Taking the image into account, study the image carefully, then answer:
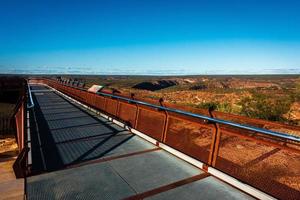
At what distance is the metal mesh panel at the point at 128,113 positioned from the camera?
28.5 feet

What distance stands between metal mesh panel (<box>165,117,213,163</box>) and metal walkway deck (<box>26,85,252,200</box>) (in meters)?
0.67

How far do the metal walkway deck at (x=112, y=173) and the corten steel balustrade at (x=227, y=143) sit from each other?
0.66 meters

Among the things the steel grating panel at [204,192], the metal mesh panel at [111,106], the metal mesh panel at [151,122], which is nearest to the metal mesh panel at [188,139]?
the metal mesh panel at [151,122]

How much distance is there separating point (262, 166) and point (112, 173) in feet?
13.9

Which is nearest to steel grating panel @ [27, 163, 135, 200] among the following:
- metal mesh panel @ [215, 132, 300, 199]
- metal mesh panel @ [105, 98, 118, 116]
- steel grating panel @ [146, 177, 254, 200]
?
steel grating panel @ [146, 177, 254, 200]

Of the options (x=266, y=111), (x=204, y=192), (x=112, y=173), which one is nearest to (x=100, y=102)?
(x=112, y=173)

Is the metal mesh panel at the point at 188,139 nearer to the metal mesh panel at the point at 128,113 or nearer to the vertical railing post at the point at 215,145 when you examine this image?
the vertical railing post at the point at 215,145

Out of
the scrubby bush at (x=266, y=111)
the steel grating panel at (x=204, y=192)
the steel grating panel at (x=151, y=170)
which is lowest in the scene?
the scrubby bush at (x=266, y=111)

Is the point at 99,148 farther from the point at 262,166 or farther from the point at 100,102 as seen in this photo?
the point at 100,102

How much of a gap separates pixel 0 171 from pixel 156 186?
11.9 ft

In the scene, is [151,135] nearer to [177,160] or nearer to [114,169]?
[177,160]

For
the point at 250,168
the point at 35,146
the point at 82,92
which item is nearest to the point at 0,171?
the point at 35,146

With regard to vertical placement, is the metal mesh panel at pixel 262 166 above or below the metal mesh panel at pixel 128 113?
below

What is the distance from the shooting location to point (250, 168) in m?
6.55
